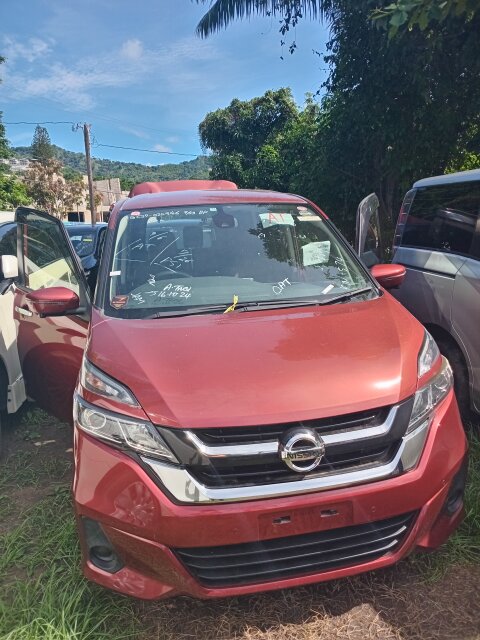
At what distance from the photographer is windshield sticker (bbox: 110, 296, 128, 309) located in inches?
107

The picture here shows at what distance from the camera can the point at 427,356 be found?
237 cm

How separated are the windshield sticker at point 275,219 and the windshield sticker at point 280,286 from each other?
532 mm

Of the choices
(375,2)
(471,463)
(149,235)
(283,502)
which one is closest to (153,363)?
(283,502)

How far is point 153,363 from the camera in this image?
7.11 ft

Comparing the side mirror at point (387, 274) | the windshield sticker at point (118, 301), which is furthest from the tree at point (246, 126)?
the windshield sticker at point (118, 301)

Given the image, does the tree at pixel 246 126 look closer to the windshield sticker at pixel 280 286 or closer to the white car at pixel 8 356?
the white car at pixel 8 356

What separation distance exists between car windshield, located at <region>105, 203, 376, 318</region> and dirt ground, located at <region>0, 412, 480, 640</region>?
53.7 inches

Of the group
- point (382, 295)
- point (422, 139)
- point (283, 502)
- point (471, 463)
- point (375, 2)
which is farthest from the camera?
point (422, 139)

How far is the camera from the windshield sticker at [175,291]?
2.82m

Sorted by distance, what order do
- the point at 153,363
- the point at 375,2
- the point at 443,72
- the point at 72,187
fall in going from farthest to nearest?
1. the point at 72,187
2. the point at 443,72
3. the point at 375,2
4. the point at 153,363

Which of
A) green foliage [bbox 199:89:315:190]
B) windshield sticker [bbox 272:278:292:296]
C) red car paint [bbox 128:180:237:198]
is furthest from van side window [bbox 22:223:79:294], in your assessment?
green foliage [bbox 199:89:315:190]

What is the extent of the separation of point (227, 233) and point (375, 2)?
4545 millimetres

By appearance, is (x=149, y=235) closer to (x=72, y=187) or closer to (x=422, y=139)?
(x=422, y=139)

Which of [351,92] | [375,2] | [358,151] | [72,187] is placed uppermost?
[375,2]
